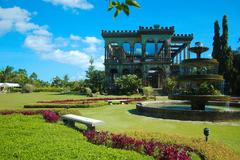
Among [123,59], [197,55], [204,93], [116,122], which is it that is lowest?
[116,122]

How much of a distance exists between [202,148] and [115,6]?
199 inches

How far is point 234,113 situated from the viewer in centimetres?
1423

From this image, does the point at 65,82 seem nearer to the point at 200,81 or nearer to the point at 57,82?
the point at 57,82

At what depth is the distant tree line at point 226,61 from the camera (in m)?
42.8

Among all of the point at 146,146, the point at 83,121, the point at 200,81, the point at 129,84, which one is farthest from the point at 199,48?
the point at 129,84

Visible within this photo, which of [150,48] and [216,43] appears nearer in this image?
[216,43]

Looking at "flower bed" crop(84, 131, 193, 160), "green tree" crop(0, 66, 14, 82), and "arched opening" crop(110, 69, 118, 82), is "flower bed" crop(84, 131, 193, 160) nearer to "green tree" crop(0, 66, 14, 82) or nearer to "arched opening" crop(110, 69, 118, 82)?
"arched opening" crop(110, 69, 118, 82)

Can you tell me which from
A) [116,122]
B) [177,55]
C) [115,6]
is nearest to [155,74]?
[177,55]

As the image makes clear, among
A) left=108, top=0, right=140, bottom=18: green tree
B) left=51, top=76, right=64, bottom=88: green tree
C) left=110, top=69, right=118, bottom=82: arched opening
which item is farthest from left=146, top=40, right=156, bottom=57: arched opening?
left=108, top=0, right=140, bottom=18: green tree

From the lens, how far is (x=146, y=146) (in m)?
6.82

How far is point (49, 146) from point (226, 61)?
4094 centimetres

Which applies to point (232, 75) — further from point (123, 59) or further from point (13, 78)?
point (13, 78)

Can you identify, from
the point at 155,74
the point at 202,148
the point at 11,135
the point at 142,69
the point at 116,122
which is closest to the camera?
the point at 202,148

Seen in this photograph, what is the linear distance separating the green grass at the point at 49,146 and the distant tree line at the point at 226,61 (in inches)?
1490
